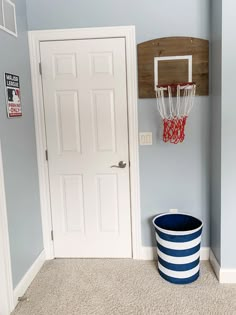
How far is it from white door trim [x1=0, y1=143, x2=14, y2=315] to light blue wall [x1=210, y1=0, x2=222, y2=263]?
5.53 ft

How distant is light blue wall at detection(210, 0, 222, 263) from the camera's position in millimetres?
2264

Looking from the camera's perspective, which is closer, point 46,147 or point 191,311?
point 191,311

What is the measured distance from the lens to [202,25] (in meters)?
2.51

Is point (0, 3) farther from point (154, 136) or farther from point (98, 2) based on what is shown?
point (154, 136)

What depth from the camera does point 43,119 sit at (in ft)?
8.96

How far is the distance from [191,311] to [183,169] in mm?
1177

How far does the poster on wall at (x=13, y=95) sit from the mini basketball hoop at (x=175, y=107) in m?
1.20

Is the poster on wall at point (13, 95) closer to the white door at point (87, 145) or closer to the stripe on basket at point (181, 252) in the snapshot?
the white door at point (87, 145)

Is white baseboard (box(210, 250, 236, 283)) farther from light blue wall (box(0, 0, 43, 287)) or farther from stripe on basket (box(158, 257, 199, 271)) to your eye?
light blue wall (box(0, 0, 43, 287))

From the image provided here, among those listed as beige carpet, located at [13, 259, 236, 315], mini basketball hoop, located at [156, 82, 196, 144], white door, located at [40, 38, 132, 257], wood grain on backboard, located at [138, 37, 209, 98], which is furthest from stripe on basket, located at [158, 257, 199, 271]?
wood grain on backboard, located at [138, 37, 209, 98]

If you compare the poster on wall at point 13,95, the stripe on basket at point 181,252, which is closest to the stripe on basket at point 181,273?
the stripe on basket at point 181,252

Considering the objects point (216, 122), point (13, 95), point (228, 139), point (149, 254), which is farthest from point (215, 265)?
point (13, 95)

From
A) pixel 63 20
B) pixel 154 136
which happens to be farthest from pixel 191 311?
pixel 63 20

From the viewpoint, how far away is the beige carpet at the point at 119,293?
2.12 m
